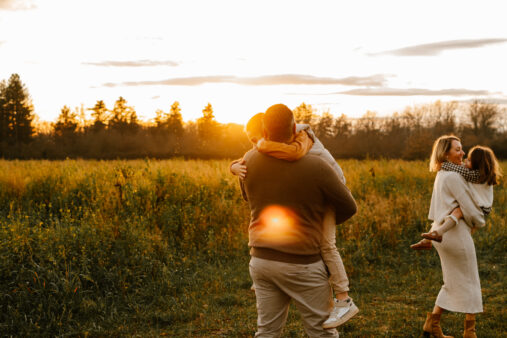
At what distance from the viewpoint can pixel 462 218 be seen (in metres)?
4.71

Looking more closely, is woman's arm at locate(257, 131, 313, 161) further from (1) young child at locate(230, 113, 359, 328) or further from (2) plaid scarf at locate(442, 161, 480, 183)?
(2) plaid scarf at locate(442, 161, 480, 183)

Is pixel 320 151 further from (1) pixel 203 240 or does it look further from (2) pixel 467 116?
(2) pixel 467 116

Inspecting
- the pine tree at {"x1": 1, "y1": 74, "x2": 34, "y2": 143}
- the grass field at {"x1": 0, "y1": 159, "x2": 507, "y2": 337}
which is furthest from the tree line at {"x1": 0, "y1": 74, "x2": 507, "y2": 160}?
the grass field at {"x1": 0, "y1": 159, "x2": 507, "y2": 337}

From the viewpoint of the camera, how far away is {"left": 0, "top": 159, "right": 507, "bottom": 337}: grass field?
561 cm

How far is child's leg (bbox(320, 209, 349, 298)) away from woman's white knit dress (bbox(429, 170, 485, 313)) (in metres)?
2.22

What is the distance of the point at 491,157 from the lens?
475 cm

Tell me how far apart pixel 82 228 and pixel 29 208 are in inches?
127

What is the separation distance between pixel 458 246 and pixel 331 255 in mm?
2340

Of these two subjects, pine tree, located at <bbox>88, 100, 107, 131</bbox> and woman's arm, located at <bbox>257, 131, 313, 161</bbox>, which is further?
pine tree, located at <bbox>88, 100, 107, 131</bbox>

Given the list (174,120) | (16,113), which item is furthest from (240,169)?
(174,120)

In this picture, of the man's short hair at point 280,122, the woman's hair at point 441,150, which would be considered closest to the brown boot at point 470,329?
the woman's hair at point 441,150

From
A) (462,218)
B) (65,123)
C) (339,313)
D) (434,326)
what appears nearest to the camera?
(339,313)

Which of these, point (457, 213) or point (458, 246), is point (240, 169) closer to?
point (457, 213)

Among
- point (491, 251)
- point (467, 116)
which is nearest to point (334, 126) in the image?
point (467, 116)
